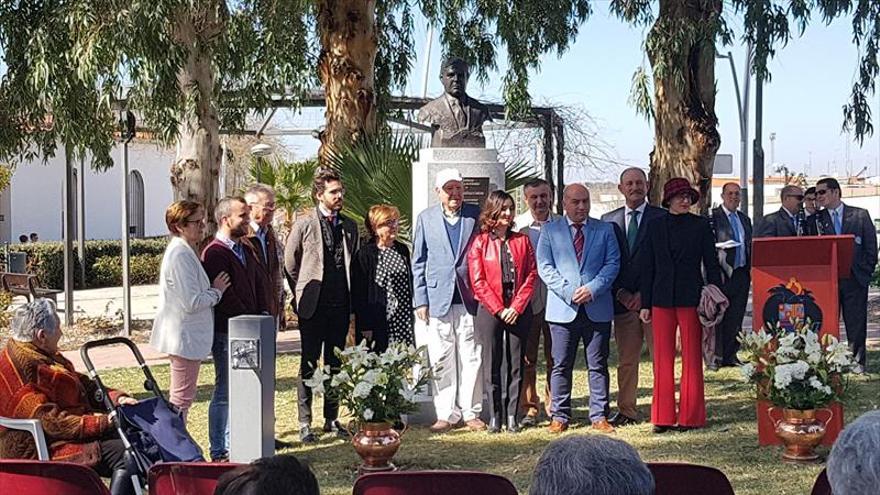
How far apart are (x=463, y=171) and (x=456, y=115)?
554 millimetres

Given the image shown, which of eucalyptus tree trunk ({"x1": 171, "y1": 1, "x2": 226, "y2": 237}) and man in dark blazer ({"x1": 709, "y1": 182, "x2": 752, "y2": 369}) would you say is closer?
man in dark blazer ({"x1": 709, "y1": 182, "x2": 752, "y2": 369})

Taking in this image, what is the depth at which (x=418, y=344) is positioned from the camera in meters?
9.27

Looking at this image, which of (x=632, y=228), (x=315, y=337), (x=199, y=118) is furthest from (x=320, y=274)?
(x=199, y=118)

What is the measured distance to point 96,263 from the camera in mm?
30219

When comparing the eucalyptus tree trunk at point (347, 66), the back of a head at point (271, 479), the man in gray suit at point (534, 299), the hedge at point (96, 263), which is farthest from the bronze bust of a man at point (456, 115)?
the hedge at point (96, 263)


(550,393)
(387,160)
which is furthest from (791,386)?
(387,160)

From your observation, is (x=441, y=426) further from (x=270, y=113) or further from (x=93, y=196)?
(x=93, y=196)

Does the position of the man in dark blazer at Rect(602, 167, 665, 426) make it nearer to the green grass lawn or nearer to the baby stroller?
the green grass lawn

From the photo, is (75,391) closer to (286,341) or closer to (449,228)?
(449,228)

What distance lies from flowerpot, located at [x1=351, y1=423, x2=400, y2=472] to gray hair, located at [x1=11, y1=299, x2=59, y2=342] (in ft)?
7.26

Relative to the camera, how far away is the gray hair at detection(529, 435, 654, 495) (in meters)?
2.67

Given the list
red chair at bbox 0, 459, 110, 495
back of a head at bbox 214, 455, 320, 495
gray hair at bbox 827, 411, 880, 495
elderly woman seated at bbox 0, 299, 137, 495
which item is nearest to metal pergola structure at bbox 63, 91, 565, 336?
elderly woman seated at bbox 0, 299, 137, 495

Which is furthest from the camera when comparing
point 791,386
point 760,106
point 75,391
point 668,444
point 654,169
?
point 760,106

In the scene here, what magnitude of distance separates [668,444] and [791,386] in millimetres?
1063
